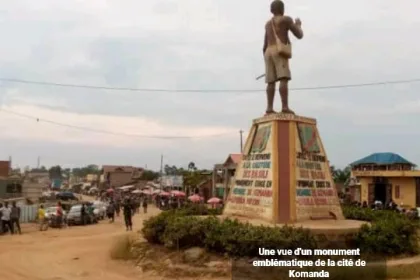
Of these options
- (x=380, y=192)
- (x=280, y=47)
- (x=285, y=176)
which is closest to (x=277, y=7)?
(x=280, y=47)

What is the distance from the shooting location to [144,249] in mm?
11234

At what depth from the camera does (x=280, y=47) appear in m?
12.8

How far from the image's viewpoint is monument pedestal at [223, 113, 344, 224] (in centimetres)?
1150

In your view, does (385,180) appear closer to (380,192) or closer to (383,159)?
(380,192)

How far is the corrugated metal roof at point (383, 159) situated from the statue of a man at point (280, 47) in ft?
86.9

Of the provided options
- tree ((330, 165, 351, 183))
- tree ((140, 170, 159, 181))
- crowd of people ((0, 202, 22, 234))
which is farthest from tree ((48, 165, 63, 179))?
crowd of people ((0, 202, 22, 234))

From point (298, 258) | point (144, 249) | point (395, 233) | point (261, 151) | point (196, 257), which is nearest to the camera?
point (298, 258)

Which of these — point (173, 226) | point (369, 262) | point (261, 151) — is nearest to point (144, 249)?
point (173, 226)

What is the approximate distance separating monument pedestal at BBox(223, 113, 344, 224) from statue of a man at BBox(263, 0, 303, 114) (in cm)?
71

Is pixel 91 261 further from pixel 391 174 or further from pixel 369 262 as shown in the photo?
pixel 391 174

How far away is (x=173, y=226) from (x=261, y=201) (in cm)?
225

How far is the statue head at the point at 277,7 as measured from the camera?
12.9 m

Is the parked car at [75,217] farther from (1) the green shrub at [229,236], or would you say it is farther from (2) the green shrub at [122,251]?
(1) the green shrub at [229,236]

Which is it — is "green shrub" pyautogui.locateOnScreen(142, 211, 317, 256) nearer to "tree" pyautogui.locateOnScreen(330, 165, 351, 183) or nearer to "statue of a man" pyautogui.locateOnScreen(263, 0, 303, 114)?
"statue of a man" pyautogui.locateOnScreen(263, 0, 303, 114)
